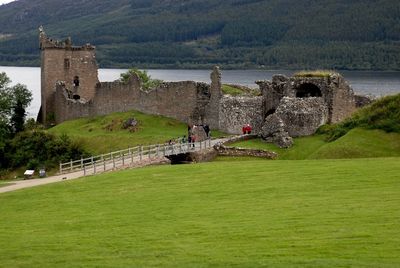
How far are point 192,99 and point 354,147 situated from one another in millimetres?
23371

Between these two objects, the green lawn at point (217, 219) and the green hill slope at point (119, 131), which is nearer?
the green lawn at point (217, 219)

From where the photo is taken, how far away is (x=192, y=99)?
64062mm

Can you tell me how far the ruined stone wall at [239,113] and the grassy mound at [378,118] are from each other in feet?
29.7

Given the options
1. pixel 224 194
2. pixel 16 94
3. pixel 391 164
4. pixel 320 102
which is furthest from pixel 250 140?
pixel 16 94

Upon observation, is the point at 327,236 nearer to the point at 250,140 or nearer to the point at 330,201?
the point at 330,201

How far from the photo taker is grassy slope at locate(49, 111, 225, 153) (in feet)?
198

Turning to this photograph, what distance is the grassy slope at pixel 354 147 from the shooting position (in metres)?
41.7

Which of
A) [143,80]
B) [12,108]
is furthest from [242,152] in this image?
[143,80]

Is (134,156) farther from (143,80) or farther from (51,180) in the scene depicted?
(143,80)

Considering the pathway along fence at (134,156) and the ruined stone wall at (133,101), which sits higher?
the ruined stone wall at (133,101)

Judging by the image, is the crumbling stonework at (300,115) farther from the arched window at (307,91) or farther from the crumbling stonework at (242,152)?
the crumbling stonework at (242,152)

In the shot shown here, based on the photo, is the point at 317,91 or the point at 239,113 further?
the point at 239,113

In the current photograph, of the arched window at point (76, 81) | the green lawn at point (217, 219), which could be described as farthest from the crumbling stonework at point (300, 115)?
the arched window at point (76, 81)

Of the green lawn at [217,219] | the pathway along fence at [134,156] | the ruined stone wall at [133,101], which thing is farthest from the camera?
the ruined stone wall at [133,101]
